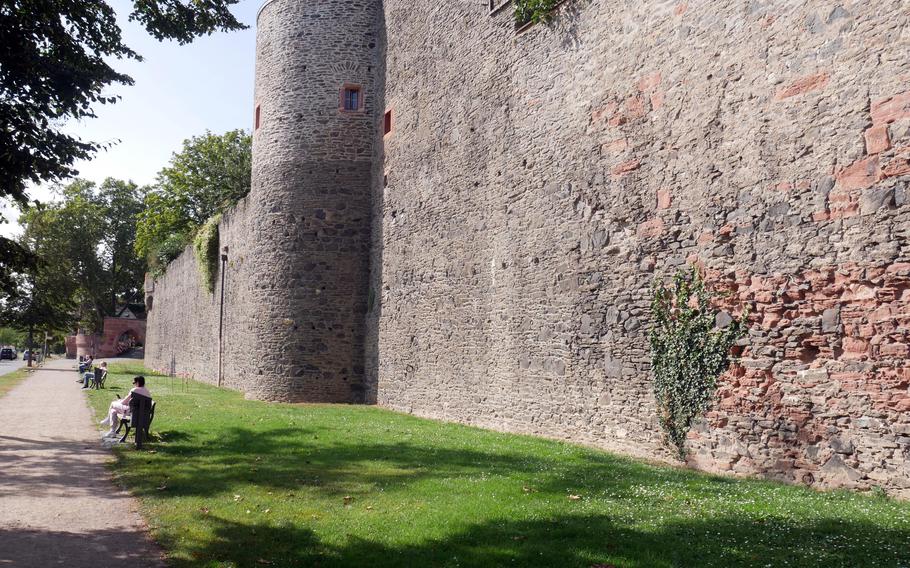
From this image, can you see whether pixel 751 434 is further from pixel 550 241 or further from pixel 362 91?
pixel 362 91

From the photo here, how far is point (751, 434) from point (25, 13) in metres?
9.19

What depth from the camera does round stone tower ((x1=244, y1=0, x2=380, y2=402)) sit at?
1786cm

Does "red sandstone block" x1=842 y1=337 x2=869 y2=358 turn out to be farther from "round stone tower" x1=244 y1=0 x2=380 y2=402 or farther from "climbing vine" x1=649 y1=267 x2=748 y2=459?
"round stone tower" x1=244 y1=0 x2=380 y2=402

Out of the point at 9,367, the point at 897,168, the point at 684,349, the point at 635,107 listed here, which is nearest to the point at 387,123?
the point at 635,107

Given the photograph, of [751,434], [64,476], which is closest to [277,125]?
[64,476]

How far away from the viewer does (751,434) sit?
802cm

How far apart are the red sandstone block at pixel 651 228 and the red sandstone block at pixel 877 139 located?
2730mm

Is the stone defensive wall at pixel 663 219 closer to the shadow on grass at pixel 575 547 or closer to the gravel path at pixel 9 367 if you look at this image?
the shadow on grass at pixel 575 547

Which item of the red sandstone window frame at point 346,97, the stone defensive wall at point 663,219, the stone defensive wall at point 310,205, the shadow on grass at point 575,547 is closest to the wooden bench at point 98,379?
the stone defensive wall at point 310,205

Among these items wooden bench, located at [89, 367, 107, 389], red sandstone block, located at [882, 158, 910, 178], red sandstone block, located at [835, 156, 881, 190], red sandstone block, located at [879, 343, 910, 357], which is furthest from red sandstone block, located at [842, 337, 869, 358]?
wooden bench, located at [89, 367, 107, 389]

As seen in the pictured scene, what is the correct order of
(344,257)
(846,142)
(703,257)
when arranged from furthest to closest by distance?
(344,257) → (703,257) → (846,142)

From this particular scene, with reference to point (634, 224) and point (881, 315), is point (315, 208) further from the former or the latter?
point (881, 315)

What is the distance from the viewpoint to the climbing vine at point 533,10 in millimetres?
11741

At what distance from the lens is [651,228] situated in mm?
9469
